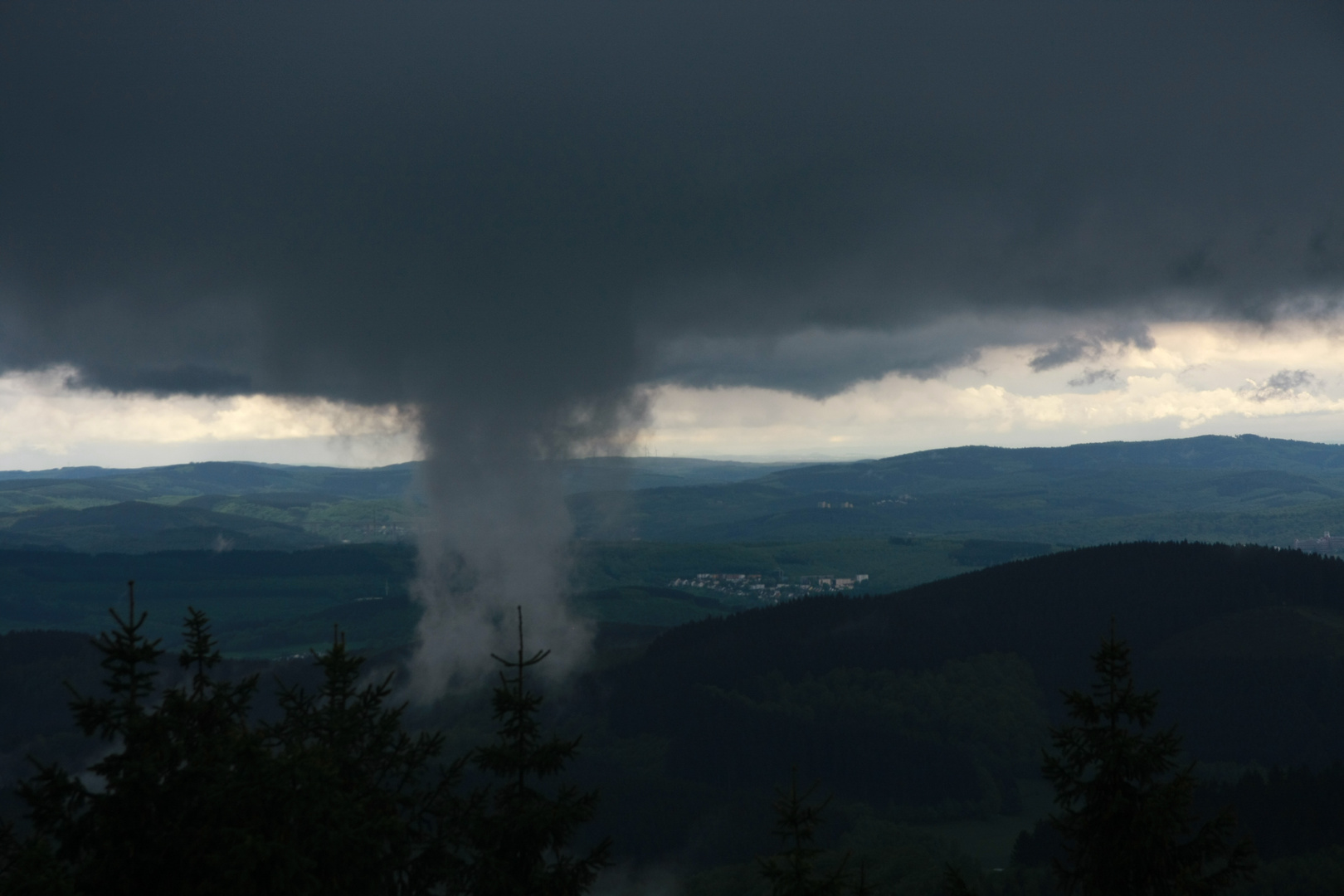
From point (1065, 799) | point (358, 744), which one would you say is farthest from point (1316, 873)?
point (358, 744)

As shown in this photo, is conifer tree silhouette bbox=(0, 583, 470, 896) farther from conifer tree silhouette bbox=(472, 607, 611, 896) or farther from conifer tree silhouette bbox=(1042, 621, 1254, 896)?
conifer tree silhouette bbox=(1042, 621, 1254, 896)

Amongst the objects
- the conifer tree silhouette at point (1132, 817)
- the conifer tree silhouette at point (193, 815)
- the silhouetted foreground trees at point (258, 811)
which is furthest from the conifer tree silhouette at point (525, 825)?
the conifer tree silhouette at point (1132, 817)

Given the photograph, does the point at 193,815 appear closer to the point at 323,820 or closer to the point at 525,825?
the point at 323,820

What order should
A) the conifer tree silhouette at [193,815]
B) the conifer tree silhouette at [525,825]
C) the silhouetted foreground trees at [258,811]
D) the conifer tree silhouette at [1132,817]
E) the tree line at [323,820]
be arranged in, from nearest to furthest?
the conifer tree silhouette at [193,815]
the silhouetted foreground trees at [258,811]
the tree line at [323,820]
the conifer tree silhouette at [1132,817]
the conifer tree silhouette at [525,825]

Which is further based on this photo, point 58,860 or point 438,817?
point 438,817

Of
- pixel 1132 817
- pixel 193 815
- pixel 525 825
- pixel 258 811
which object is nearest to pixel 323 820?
pixel 258 811

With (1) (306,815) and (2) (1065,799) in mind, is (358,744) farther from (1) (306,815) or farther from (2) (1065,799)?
(2) (1065,799)

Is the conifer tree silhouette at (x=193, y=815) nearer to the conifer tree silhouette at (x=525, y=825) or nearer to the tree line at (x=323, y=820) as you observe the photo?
the tree line at (x=323, y=820)
